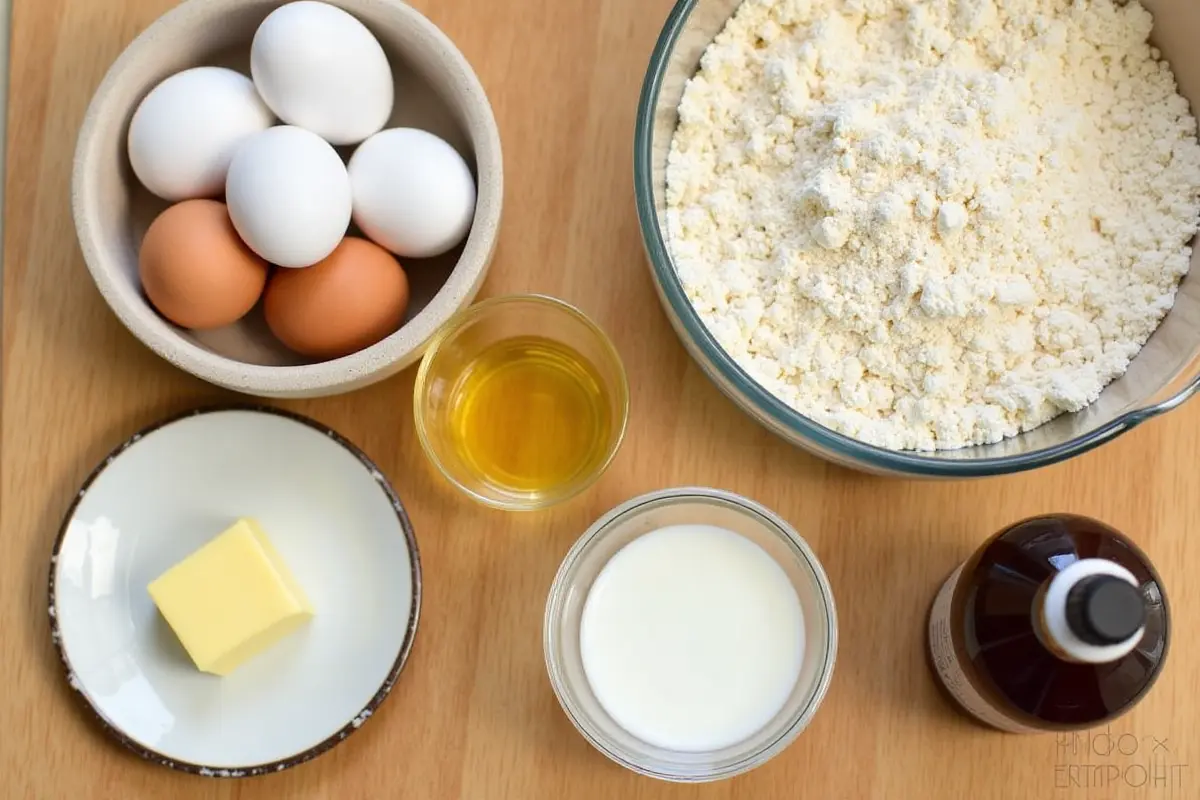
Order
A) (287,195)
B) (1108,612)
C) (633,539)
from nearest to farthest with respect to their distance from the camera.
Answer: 1. (1108,612)
2. (287,195)
3. (633,539)

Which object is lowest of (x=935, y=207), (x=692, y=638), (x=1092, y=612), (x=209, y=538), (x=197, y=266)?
(x=209, y=538)

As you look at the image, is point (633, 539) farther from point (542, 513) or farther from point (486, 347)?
point (486, 347)

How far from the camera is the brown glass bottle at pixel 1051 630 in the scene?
70cm

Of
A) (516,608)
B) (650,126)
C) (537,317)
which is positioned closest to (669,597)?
(516,608)

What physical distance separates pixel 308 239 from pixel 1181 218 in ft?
2.35

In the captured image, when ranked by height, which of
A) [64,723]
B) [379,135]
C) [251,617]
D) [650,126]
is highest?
[650,126]

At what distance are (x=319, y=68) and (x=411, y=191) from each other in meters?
0.12

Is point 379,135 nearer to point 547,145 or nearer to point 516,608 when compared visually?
point 547,145

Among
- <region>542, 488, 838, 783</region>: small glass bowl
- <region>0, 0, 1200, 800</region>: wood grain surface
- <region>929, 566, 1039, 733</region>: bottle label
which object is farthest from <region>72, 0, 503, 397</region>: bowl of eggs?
<region>929, 566, 1039, 733</region>: bottle label

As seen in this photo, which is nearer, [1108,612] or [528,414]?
[1108,612]

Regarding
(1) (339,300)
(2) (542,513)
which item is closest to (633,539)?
(2) (542,513)

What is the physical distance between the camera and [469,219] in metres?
0.87

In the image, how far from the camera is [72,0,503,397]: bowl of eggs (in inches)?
32.1

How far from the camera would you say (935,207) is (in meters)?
0.81
